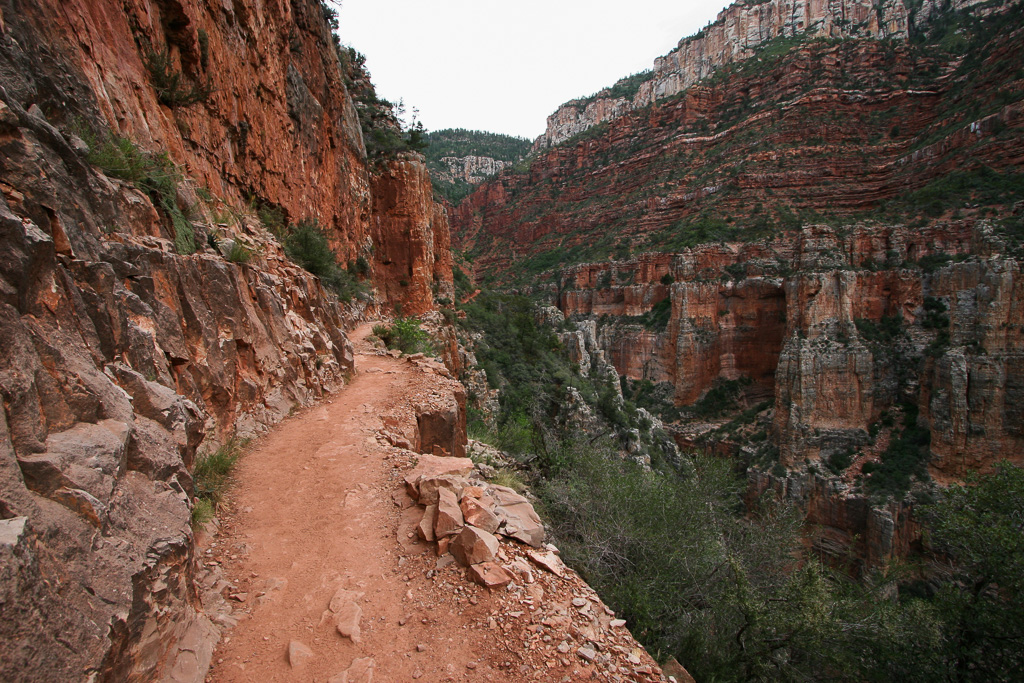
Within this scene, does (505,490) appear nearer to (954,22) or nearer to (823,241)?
(823,241)

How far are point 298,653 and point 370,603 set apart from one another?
52 cm

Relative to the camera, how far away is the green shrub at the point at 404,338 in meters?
11.1

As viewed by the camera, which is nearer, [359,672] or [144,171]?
[359,672]

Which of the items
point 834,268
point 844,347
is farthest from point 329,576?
point 834,268

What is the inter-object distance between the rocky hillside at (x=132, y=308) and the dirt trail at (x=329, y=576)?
1.26ft

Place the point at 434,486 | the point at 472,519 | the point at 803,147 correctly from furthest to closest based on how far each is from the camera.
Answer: the point at 803,147, the point at 434,486, the point at 472,519

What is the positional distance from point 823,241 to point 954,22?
3706 centimetres

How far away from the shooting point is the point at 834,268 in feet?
95.0

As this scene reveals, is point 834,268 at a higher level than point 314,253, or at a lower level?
lower

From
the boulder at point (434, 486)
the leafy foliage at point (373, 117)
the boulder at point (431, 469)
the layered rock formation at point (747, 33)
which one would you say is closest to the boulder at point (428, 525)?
the boulder at point (434, 486)

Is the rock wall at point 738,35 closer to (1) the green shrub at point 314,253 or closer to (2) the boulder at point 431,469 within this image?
(1) the green shrub at point 314,253

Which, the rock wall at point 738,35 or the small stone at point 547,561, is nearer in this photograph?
the small stone at point 547,561

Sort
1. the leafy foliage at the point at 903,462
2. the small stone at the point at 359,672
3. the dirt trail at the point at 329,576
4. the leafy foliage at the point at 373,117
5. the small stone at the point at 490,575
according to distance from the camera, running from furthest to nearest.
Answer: the leafy foliage at the point at 903,462 → the leafy foliage at the point at 373,117 → the small stone at the point at 490,575 → the dirt trail at the point at 329,576 → the small stone at the point at 359,672

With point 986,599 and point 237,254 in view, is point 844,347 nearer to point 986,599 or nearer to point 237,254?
point 986,599
